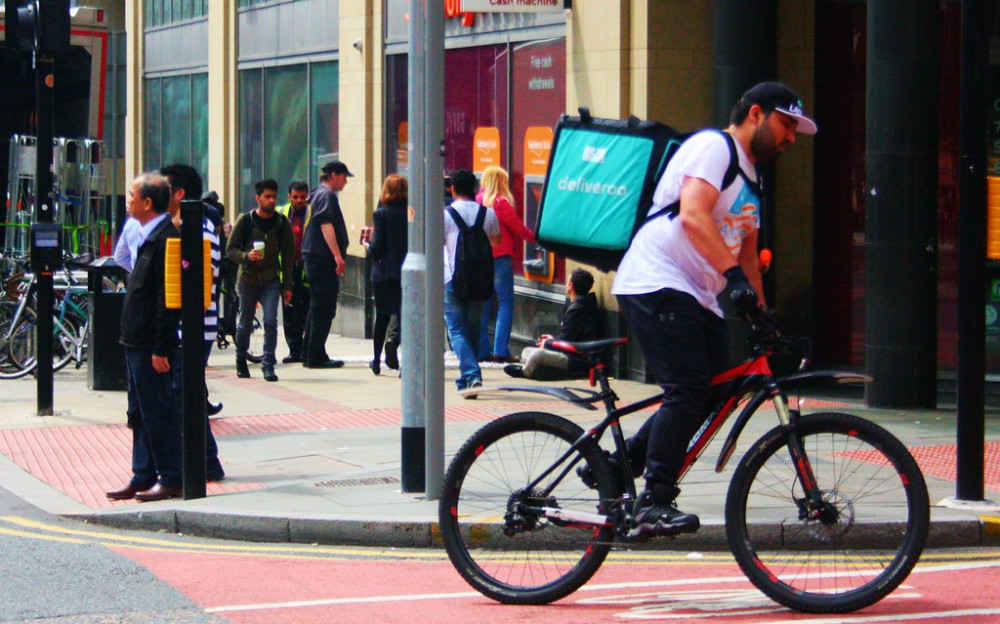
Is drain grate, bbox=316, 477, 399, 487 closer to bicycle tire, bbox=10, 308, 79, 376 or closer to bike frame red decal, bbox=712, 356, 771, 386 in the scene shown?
bike frame red decal, bbox=712, 356, 771, 386

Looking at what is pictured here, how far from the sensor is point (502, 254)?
14477 millimetres

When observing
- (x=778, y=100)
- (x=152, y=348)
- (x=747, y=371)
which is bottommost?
(x=152, y=348)

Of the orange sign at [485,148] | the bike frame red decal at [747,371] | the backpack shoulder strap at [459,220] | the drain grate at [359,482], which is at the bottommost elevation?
the drain grate at [359,482]

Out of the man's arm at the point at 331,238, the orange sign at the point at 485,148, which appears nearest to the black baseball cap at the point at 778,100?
the man's arm at the point at 331,238

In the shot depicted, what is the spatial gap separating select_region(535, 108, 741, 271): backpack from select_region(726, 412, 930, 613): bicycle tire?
71.7 inches

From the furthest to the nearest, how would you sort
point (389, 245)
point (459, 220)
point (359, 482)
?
1. point (389, 245)
2. point (459, 220)
3. point (359, 482)

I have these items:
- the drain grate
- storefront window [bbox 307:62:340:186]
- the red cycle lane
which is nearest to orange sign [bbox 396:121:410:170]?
storefront window [bbox 307:62:340:186]

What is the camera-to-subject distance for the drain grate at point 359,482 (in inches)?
349

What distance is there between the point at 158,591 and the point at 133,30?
26642 millimetres

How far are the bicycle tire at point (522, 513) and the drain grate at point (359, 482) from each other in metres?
2.66

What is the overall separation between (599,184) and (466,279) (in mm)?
4325

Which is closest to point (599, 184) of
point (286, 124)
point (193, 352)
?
point (193, 352)

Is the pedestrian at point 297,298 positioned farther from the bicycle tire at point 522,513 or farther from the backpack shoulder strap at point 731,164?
the backpack shoulder strap at point 731,164

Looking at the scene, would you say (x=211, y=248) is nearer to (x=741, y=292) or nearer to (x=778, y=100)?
(x=778, y=100)
